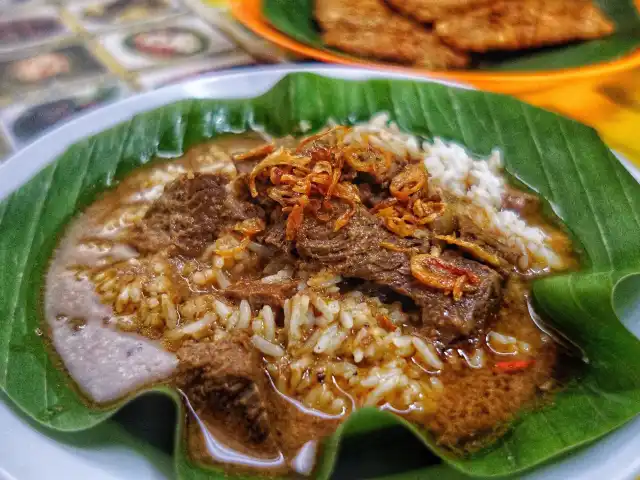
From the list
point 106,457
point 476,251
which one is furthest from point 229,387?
point 476,251

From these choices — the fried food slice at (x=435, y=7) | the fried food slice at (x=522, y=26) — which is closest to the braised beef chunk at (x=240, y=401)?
the fried food slice at (x=522, y=26)

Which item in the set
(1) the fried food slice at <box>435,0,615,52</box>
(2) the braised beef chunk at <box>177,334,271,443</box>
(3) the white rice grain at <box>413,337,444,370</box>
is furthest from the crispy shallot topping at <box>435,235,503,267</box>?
(1) the fried food slice at <box>435,0,615,52</box>

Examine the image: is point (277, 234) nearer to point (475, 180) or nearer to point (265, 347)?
point (265, 347)

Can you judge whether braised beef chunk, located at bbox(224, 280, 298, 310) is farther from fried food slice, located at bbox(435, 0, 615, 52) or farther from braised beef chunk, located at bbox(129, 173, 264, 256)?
fried food slice, located at bbox(435, 0, 615, 52)

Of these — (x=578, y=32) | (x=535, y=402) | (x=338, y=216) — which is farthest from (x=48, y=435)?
(x=578, y=32)

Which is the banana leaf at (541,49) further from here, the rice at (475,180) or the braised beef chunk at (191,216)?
the braised beef chunk at (191,216)

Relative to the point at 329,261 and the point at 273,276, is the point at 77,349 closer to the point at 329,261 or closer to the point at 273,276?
the point at 273,276
